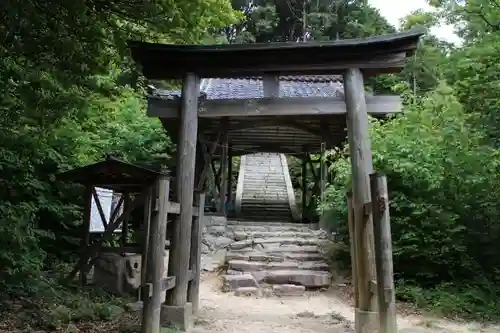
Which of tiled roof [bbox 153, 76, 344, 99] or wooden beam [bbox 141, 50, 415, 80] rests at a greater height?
tiled roof [bbox 153, 76, 344, 99]

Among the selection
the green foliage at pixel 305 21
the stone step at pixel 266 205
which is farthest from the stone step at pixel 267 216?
the green foliage at pixel 305 21

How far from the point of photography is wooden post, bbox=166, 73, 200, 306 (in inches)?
227

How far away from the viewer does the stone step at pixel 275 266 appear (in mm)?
9305

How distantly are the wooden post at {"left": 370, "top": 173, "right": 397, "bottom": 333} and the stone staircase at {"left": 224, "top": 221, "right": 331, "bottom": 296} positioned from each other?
3.76 meters

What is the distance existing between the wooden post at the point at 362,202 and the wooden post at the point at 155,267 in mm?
2433

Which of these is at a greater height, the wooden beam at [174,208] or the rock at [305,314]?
the wooden beam at [174,208]

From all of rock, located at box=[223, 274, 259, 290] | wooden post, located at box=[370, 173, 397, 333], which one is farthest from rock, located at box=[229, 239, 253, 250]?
wooden post, located at box=[370, 173, 397, 333]

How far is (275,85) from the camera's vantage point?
248 inches

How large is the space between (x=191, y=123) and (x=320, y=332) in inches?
128

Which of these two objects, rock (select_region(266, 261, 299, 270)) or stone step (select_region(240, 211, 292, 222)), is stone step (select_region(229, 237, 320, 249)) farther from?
stone step (select_region(240, 211, 292, 222))

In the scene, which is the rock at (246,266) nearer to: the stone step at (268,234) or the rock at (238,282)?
the rock at (238,282)

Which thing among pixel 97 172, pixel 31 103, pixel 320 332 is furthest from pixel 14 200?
pixel 320 332

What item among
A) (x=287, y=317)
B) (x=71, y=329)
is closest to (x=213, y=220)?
(x=287, y=317)

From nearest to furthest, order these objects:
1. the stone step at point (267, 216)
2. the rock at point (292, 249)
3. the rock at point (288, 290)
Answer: the rock at point (288, 290) < the rock at point (292, 249) < the stone step at point (267, 216)
